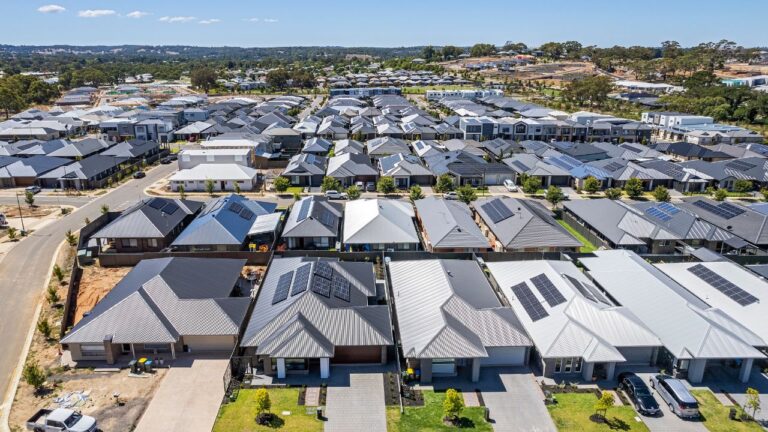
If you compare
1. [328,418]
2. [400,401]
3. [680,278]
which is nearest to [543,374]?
[400,401]

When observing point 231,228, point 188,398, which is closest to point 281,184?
point 231,228

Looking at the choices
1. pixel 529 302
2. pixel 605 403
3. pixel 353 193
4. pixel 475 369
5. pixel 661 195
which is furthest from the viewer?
pixel 661 195

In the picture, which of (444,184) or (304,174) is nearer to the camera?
(444,184)

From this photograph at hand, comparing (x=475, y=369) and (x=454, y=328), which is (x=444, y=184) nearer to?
(x=454, y=328)

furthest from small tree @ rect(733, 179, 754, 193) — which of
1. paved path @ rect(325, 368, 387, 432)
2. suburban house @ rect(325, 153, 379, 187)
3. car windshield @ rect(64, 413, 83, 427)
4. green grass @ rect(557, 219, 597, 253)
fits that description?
car windshield @ rect(64, 413, 83, 427)

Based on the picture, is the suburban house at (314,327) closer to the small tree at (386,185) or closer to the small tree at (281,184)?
the small tree at (386,185)

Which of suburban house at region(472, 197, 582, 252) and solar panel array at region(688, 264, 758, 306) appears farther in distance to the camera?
suburban house at region(472, 197, 582, 252)

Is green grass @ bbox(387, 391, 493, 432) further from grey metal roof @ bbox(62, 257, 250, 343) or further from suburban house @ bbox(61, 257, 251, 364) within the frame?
grey metal roof @ bbox(62, 257, 250, 343)
